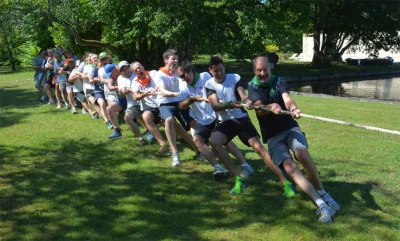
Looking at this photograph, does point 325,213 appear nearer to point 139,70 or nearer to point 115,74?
point 139,70

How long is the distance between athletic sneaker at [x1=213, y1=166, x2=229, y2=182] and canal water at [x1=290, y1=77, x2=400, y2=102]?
740 inches

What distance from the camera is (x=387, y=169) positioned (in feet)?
21.9

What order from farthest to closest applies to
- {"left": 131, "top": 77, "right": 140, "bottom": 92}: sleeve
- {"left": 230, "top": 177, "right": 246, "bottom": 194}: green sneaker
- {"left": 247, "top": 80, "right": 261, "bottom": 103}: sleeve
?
{"left": 131, "top": 77, "right": 140, "bottom": 92}: sleeve < {"left": 230, "top": 177, "right": 246, "bottom": 194}: green sneaker < {"left": 247, "top": 80, "right": 261, "bottom": 103}: sleeve

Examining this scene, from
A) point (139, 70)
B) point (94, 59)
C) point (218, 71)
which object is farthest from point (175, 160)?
point (94, 59)

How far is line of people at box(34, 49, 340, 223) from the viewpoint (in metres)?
5.05

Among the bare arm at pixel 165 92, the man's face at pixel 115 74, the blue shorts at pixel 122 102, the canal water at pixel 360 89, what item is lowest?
the canal water at pixel 360 89

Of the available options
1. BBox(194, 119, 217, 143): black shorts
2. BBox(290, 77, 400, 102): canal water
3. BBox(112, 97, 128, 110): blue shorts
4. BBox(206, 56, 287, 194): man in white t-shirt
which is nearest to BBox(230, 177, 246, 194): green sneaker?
BBox(206, 56, 287, 194): man in white t-shirt

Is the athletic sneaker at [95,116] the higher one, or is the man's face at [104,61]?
the man's face at [104,61]

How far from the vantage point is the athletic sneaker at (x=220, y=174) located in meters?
6.05

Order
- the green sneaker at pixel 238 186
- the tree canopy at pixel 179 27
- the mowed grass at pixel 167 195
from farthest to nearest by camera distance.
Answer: the tree canopy at pixel 179 27 → the green sneaker at pixel 238 186 → the mowed grass at pixel 167 195

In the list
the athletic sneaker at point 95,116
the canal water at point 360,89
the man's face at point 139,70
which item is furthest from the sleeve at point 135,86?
the canal water at point 360,89

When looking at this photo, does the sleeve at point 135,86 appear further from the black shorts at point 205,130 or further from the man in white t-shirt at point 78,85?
the man in white t-shirt at point 78,85

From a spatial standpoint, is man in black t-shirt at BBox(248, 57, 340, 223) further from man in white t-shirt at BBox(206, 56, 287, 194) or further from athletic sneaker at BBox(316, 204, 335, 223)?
man in white t-shirt at BBox(206, 56, 287, 194)

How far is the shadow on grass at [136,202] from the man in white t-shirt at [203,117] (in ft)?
0.65
